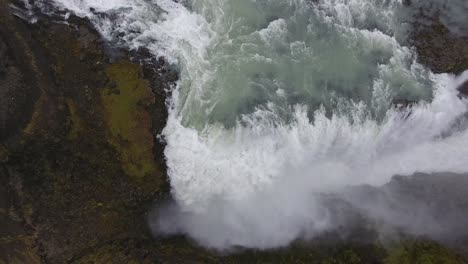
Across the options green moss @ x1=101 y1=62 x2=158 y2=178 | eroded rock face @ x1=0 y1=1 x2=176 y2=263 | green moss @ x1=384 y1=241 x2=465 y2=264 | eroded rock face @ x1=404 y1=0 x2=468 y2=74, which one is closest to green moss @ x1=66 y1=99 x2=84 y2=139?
eroded rock face @ x1=0 y1=1 x2=176 y2=263

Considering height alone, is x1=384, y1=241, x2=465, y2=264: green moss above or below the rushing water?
below

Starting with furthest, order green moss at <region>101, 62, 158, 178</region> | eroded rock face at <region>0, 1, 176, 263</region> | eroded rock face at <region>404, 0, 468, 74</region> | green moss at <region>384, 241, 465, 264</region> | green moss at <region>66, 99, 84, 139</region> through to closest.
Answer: eroded rock face at <region>404, 0, 468, 74</region>, green moss at <region>101, 62, 158, 178</region>, green moss at <region>66, 99, 84, 139</region>, green moss at <region>384, 241, 465, 264</region>, eroded rock face at <region>0, 1, 176, 263</region>

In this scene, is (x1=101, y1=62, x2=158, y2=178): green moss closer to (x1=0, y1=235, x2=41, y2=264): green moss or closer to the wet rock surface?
the wet rock surface

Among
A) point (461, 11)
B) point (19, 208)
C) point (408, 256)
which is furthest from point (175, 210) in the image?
point (461, 11)

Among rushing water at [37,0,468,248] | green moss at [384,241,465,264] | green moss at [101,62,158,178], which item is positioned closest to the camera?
green moss at [384,241,465,264]

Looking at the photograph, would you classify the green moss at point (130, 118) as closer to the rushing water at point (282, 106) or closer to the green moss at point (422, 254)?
the rushing water at point (282, 106)

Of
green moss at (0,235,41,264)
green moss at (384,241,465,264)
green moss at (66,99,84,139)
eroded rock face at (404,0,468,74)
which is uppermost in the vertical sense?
eroded rock face at (404,0,468,74)

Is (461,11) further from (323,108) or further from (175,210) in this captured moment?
(175,210)
